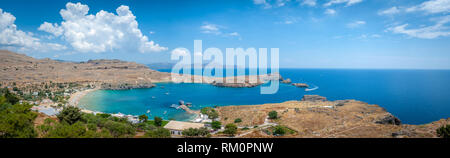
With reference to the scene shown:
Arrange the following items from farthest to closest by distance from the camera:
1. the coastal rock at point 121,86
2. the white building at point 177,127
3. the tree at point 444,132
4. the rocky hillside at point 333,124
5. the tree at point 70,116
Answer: the coastal rock at point 121,86
the white building at point 177,127
the rocky hillside at point 333,124
the tree at point 70,116
the tree at point 444,132

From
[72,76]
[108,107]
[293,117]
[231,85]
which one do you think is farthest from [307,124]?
[72,76]

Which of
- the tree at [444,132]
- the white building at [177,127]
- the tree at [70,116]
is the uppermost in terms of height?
the tree at [70,116]

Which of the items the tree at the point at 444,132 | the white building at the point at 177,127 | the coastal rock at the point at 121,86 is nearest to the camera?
the tree at the point at 444,132

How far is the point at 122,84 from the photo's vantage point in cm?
9019

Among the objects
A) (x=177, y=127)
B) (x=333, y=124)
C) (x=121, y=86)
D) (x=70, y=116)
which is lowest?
(x=177, y=127)

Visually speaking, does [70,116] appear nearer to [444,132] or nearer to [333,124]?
[333,124]

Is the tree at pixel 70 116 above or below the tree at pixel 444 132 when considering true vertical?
above

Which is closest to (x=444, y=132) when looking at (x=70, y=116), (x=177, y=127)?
(x=177, y=127)

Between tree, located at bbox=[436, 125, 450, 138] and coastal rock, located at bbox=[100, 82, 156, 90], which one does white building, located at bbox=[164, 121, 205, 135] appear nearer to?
tree, located at bbox=[436, 125, 450, 138]

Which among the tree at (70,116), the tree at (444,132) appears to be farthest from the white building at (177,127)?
the tree at (444,132)

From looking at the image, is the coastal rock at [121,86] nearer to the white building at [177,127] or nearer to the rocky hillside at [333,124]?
the rocky hillside at [333,124]

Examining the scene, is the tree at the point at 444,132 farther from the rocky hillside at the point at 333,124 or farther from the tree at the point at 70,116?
the tree at the point at 70,116

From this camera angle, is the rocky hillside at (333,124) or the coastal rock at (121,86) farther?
the coastal rock at (121,86)
